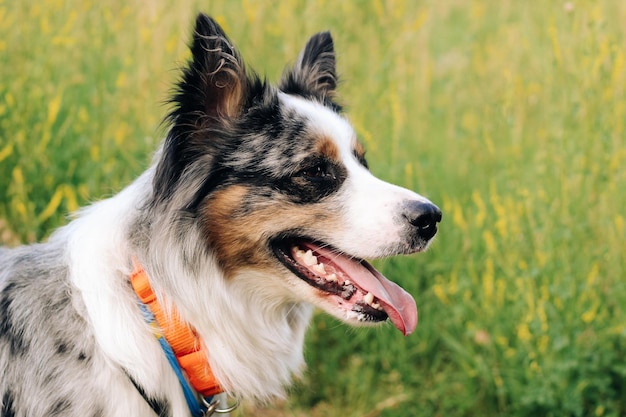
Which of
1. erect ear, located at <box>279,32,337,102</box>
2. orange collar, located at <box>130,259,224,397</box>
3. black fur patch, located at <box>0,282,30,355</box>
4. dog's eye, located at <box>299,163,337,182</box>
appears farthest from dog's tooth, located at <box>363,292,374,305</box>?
black fur patch, located at <box>0,282,30,355</box>

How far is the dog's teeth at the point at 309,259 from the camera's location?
2848mm

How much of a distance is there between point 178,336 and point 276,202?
63 centimetres

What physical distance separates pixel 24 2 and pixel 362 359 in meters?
3.18

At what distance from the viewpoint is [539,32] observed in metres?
5.18

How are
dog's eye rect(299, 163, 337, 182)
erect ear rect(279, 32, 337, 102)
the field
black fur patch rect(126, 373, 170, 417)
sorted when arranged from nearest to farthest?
black fur patch rect(126, 373, 170, 417), dog's eye rect(299, 163, 337, 182), erect ear rect(279, 32, 337, 102), the field

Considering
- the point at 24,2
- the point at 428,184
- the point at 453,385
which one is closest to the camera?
the point at 453,385

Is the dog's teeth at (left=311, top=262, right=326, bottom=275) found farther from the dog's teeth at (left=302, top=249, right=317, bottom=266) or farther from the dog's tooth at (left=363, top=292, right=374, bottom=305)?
the dog's tooth at (left=363, top=292, right=374, bottom=305)

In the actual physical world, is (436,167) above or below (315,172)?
below

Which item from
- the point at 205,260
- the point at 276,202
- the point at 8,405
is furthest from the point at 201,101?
the point at 8,405

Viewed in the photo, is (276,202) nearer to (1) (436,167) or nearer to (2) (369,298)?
(2) (369,298)

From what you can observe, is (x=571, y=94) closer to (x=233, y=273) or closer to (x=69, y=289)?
(x=233, y=273)

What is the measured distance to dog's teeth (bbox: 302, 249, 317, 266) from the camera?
2848 millimetres

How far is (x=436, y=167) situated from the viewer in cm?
518

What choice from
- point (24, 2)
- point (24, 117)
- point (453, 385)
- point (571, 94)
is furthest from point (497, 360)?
point (24, 2)
